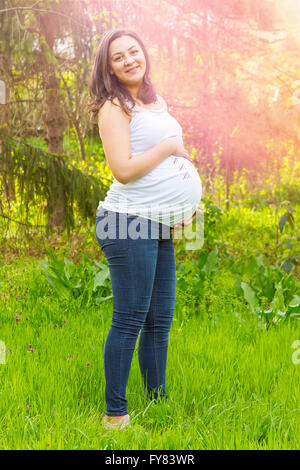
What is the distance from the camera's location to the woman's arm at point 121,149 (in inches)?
69.1

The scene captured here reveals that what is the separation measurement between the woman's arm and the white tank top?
0.04 meters

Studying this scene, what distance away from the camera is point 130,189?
1829 millimetres

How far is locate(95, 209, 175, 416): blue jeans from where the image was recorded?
1799 mm

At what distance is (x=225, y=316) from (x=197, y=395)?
3.93 feet

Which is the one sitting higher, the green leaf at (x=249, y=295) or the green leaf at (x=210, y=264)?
the green leaf at (x=210, y=264)

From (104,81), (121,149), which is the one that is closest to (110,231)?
(121,149)

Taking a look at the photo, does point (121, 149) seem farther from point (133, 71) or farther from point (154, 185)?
point (133, 71)

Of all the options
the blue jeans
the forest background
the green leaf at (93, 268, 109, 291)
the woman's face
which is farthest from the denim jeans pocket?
the green leaf at (93, 268, 109, 291)

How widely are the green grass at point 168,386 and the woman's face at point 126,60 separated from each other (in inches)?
52.0

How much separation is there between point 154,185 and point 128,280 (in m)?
0.37

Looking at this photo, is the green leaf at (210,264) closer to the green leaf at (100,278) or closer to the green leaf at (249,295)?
the green leaf at (249,295)

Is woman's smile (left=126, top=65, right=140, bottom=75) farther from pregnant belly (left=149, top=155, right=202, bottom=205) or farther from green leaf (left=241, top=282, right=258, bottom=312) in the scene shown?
green leaf (left=241, top=282, right=258, bottom=312)

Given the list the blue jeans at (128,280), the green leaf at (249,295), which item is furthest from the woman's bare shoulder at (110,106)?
the green leaf at (249,295)
